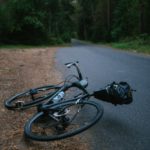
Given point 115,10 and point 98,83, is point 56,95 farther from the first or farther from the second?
point 115,10

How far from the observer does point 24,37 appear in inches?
1708

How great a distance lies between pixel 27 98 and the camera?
22.8ft

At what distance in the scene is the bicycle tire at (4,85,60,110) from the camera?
20.0 ft

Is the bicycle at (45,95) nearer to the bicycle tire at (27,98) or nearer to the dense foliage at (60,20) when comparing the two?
the bicycle tire at (27,98)

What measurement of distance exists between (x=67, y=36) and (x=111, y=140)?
1938 inches

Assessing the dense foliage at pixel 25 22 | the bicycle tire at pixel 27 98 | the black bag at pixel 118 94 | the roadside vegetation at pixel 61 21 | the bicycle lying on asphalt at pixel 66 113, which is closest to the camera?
the bicycle lying on asphalt at pixel 66 113

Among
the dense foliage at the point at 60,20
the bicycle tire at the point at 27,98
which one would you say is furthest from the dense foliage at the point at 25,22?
the bicycle tire at the point at 27,98

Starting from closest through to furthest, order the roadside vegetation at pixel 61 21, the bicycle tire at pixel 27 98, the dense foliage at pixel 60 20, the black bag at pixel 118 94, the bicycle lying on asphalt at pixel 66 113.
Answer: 1. the bicycle lying on asphalt at pixel 66 113
2. the black bag at pixel 118 94
3. the bicycle tire at pixel 27 98
4. the roadside vegetation at pixel 61 21
5. the dense foliage at pixel 60 20

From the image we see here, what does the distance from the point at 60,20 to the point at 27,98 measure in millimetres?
48296

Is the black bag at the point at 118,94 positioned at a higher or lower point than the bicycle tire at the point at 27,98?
higher

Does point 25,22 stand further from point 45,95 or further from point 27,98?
point 45,95

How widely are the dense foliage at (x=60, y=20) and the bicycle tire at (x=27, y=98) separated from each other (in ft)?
83.9

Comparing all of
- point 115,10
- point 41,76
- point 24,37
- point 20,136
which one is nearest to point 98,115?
point 20,136

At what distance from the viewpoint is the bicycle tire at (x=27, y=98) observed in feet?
20.0
